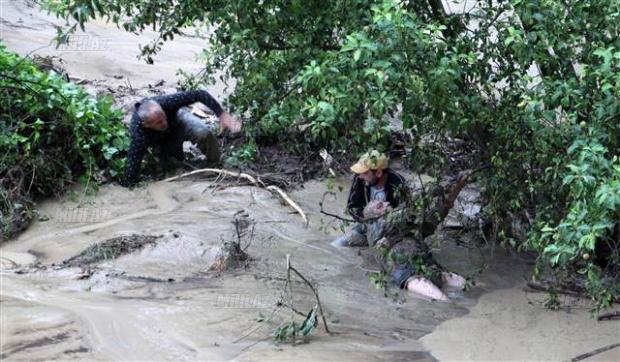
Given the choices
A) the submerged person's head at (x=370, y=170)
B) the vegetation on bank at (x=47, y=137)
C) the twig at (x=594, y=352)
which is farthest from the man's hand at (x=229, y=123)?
the twig at (x=594, y=352)

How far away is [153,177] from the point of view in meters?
8.99

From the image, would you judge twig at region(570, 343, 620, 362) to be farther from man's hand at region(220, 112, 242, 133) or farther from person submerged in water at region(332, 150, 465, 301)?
man's hand at region(220, 112, 242, 133)

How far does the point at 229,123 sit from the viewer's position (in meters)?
8.76

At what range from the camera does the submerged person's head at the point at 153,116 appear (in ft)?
28.0

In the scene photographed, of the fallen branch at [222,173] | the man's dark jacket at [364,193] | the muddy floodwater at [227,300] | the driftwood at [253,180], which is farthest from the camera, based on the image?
the fallen branch at [222,173]

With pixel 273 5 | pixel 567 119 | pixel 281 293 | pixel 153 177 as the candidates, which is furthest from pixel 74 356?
pixel 153 177

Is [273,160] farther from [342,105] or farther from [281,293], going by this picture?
[342,105]

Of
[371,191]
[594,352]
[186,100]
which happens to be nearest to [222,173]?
[186,100]

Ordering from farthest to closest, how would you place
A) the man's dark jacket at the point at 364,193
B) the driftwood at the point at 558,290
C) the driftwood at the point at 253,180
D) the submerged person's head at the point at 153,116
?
the submerged person's head at the point at 153,116 < the driftwood at the point at 253,180 < the man's dark jacket at the point at 364,193 < the driftwood at the point at 558,290

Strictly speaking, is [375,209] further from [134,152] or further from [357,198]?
[134,152]

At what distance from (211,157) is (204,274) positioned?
279 centimetres

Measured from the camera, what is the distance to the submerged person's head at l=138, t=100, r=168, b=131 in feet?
28.0

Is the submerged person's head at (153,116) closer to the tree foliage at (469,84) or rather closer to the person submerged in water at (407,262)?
the tree foliage at (469,84)

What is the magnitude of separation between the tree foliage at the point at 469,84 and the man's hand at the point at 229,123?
5.57ft
